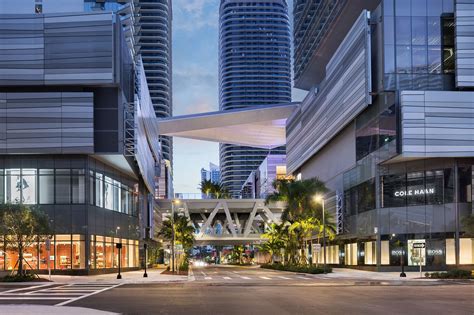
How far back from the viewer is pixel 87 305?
25.0 metres

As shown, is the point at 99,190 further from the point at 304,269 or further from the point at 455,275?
the point at 455,275

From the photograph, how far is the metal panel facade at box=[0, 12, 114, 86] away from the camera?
56438mm

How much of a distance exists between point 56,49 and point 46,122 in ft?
20.6

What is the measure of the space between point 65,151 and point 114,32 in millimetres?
11083

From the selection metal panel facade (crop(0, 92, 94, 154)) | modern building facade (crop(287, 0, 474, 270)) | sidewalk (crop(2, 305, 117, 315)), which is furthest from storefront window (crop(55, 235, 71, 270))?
sidewalk (crop(2, 305, 117, 315))

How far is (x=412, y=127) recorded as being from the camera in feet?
182

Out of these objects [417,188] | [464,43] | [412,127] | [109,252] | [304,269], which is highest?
[464,43]

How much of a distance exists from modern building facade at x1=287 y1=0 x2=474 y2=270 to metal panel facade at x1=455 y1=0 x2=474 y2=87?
8 centimetres

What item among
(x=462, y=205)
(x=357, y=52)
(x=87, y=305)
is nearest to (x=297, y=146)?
(x=357, y=52)

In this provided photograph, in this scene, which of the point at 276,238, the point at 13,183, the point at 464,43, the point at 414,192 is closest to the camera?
the point at 464,43

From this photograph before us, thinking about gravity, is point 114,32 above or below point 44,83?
above

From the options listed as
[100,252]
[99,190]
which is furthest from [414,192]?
[100,252]

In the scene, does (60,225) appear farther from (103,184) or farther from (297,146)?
(297,146)

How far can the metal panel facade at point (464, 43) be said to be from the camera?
56.0 m
